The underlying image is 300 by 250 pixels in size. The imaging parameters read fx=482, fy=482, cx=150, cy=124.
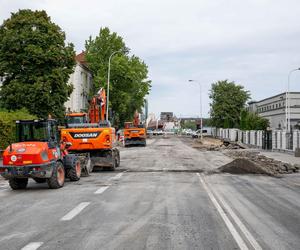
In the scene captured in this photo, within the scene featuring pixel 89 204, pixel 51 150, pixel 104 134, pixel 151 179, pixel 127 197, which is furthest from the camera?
pixel 104 134

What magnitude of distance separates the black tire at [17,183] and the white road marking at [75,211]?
4559 mm

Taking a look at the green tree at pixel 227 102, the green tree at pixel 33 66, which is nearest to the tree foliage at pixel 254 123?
the green tree at pixel 227 102

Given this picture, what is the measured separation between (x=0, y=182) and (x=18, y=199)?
6.04m

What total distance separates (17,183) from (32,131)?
1.78 meters

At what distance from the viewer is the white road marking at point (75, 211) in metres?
9.88

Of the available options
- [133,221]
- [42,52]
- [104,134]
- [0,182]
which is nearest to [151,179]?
[104,134]

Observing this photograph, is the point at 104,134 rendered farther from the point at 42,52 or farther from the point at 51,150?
the point at 42,52

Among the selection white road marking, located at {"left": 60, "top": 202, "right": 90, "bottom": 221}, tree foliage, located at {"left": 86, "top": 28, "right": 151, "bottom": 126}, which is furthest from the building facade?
white road marking, located at {"left": 60, "top": 202, "right": 90, "bottom": 221}

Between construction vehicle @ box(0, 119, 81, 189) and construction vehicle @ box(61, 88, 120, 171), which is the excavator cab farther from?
construction vehicle @ box(0, 119, 81, 189)

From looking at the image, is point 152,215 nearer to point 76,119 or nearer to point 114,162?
point 114,162

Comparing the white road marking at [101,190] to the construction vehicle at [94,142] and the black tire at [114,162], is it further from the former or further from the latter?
the black tire at [114,162]

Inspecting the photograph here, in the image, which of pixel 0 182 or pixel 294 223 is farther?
pixel 0 182

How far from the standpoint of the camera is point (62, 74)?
1750 inches

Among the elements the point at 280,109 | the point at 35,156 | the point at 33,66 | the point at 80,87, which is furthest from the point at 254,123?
the point at 35,156
